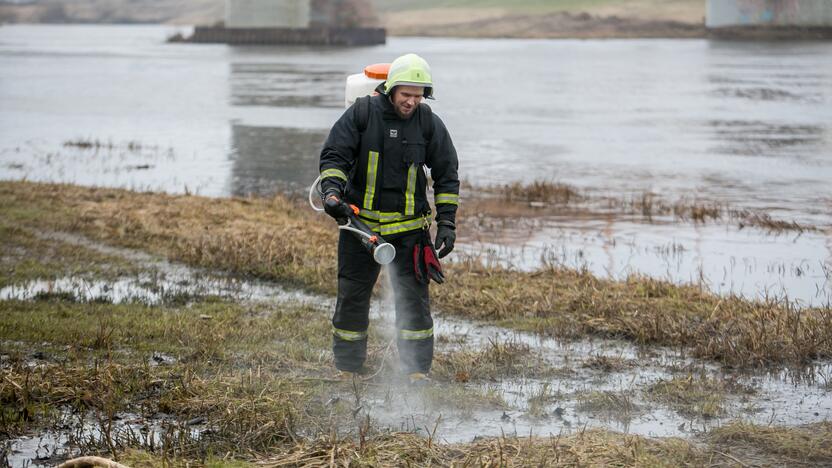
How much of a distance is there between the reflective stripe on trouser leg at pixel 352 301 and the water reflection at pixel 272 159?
848cm

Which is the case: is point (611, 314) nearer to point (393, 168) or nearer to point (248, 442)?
point (393, 168)

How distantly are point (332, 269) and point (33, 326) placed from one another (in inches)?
107

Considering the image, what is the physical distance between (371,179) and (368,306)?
78cm

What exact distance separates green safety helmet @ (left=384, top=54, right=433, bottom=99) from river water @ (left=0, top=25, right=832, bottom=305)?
4.02 meters

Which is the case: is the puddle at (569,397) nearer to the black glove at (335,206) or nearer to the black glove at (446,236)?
the black glove at (446,236)

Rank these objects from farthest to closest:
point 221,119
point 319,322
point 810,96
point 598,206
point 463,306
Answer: point 810,96 → point 221,119 → point 598,206 → point 463,306 → point 319,322

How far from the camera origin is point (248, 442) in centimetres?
512

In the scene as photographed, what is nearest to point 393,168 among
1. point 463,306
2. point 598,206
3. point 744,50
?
point 463,306

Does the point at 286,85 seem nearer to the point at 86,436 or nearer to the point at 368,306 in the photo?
the point at 368,306

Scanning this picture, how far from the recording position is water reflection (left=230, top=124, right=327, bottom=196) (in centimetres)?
1546

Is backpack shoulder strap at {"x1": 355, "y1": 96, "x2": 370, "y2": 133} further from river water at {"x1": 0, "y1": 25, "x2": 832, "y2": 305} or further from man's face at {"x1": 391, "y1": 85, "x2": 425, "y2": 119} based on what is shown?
river water at {"x1": 0, "y1": 25, "x2": 832, "y2": 305}

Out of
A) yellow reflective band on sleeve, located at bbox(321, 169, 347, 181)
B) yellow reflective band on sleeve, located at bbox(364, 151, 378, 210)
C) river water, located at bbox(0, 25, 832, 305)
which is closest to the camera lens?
yellow reflective band on sleeve, located at bbox(321, 169, 347, 181)

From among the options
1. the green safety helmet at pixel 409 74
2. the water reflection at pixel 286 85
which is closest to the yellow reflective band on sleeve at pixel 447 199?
the green safety helmet at pixel 409 74

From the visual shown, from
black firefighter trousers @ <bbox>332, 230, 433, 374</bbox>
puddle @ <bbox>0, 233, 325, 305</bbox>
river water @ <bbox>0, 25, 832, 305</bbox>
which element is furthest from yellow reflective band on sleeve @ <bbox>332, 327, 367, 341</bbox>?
river water @ <bbox>0, 25, 832, 305</bbox>
